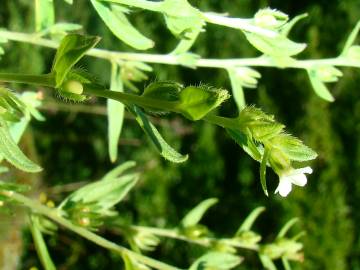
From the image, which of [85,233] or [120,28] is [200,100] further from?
[85,233]

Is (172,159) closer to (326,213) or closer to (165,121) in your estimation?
(326,213)

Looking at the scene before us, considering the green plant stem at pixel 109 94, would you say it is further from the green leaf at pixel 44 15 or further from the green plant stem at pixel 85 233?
the green leaf at pixel 44 15

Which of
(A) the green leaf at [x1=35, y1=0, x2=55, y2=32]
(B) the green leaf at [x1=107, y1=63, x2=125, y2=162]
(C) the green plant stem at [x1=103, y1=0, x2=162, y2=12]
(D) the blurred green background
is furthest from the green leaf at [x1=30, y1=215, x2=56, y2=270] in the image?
(D) the blurred green background

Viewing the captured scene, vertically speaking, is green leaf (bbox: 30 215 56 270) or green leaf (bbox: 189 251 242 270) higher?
green leaf (bbox: 189 251 242 270)

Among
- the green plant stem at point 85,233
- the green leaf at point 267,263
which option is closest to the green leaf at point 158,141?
the green plant stem at point 85,233

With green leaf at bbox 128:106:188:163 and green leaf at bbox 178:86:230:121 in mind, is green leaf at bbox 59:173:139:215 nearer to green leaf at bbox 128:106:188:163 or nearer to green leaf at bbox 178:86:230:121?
green leaf at bbox 128:106:188:163

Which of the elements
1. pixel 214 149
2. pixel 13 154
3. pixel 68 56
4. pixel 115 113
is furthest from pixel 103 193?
pixel 214 149
